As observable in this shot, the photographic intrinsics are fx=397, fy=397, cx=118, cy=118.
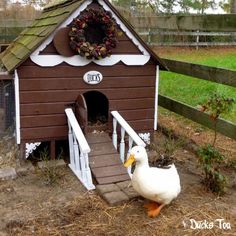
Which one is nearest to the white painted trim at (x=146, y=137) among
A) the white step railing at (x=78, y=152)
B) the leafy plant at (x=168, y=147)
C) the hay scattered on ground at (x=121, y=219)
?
the leafy plant at (x=168, y=147)

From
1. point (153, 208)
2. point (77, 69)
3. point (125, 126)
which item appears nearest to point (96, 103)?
point (77, 69)

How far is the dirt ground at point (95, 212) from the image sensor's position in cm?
302

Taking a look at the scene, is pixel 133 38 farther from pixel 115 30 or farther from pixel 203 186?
pixel 203 186

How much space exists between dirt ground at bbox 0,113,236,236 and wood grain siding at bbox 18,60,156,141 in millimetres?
570

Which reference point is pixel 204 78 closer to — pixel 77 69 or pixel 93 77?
pixel 93 77

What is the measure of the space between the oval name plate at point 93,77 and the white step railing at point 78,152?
379 mm

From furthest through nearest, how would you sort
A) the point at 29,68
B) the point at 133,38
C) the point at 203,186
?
the point at 133,38 → the point at 29,68 → the point at 203,186

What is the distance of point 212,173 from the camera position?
355 centimetres

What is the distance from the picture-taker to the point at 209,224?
308cm

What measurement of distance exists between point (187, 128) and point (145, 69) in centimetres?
143

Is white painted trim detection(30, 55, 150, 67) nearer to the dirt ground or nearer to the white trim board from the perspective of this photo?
the white trim board

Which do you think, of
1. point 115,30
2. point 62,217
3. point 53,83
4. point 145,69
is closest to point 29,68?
point 53,83

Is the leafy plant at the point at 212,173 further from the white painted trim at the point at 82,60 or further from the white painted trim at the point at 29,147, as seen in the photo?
A: the white painted trim at the point at 29,147

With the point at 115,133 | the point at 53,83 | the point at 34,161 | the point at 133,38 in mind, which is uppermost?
the point at 133,38
